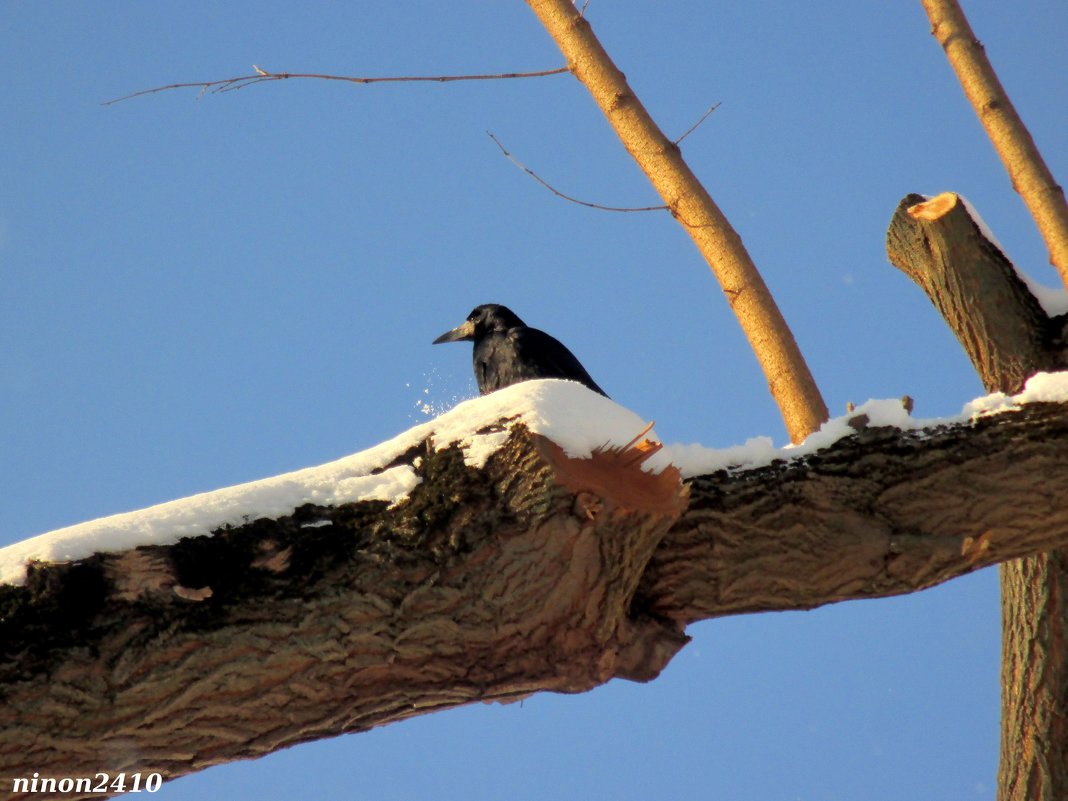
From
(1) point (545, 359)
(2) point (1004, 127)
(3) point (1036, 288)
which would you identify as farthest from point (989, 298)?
(1) point (545, 359)

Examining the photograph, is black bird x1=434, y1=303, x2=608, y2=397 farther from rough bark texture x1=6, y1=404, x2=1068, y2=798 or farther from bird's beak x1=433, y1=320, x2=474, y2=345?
rough bark texture x1=6, y1=404, x2=1068, y2=798

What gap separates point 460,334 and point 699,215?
3.39m

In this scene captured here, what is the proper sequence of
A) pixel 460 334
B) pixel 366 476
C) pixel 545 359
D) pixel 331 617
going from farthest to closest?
pixel 460 334 < pixel 545 359 < pixel 366 476 < pixel 331 617

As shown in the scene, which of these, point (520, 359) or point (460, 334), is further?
point (460, 334)

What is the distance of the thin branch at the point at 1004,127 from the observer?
3.98 metres

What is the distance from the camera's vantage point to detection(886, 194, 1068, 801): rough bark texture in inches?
132

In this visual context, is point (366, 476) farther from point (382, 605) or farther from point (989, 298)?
point (989, 298)

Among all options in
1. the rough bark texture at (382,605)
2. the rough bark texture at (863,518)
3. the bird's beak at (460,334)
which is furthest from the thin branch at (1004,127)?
the bird's beak at (460,334)

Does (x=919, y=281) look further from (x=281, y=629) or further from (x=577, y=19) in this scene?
(x=281, y=629)

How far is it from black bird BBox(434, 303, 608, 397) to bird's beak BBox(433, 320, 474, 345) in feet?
1.41

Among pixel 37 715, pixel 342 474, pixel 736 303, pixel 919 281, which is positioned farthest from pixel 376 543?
pixel 919 281

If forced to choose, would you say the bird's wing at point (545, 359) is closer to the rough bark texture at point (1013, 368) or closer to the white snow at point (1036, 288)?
the rough bark texture at point (1013, 368)

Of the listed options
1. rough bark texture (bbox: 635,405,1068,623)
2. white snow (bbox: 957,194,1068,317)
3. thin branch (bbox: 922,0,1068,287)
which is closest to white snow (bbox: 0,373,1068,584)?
rough bark texture (bbox: 635,405,1068,623)

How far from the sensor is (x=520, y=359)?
6.11 metres
